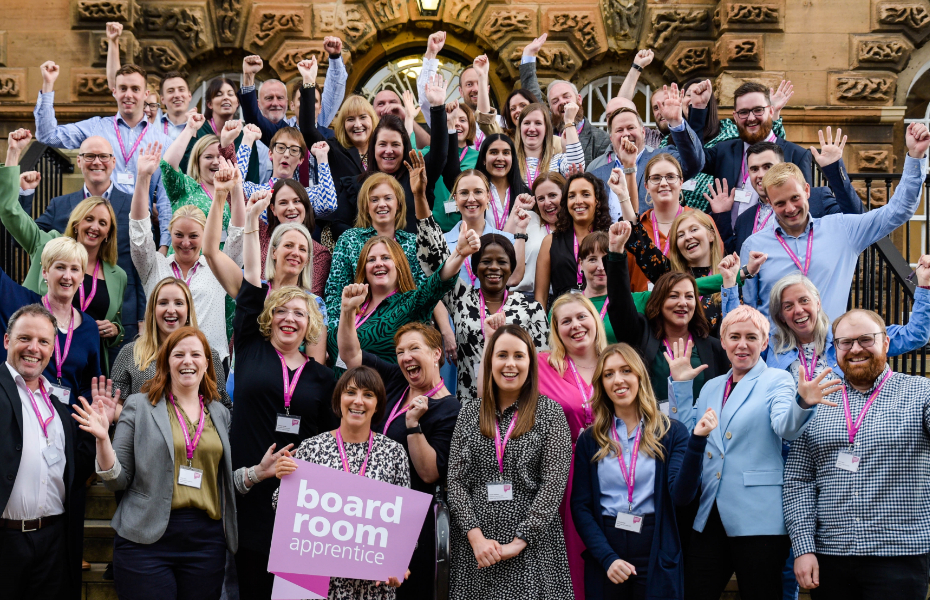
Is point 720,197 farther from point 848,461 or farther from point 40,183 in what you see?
point 40,183

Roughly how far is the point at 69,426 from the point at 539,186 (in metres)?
3.50

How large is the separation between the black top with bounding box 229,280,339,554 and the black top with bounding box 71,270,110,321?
1281 millimetres

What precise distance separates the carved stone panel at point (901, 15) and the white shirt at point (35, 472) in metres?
9.72

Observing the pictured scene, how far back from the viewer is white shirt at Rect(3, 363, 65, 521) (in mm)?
4715

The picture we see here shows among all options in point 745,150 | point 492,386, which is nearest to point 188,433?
point 492,386

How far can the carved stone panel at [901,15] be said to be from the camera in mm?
10938

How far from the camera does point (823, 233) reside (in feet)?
19.4

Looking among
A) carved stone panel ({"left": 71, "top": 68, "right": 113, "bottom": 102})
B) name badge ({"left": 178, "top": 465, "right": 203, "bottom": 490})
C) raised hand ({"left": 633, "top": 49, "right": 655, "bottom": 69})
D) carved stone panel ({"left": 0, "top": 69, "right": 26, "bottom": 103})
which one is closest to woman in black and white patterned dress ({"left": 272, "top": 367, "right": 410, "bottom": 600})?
name badge ({"left": 178, "top": 465, "right": 203, "bottom": 490})

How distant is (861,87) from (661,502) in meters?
7.99

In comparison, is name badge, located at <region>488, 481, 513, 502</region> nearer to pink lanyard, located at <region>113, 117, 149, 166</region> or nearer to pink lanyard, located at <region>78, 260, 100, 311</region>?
pink lanyard, located at <region>78, 260, 100, 311</region>

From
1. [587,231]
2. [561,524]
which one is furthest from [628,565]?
[587,231]

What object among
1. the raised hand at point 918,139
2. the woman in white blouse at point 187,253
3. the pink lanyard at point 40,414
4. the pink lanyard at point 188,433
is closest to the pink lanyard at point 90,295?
the woman in white blouse at point 187,253

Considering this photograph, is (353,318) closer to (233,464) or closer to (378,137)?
(233,464)

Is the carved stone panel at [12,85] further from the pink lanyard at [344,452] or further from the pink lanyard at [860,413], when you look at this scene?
the pink lanyard at [860,413]
